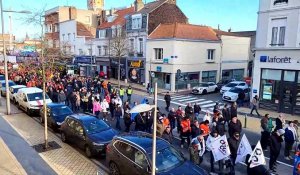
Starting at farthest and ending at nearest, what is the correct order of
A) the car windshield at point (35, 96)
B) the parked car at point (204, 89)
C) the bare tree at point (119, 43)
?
the bare tree at point (119, 43) < the parked car at point (204, 89) < the car windshield at point (35, 96)

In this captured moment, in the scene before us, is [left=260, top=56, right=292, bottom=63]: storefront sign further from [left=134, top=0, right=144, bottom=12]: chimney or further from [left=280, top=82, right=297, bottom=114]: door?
[left=134, top=0, right=144, bottom=12]: chimney

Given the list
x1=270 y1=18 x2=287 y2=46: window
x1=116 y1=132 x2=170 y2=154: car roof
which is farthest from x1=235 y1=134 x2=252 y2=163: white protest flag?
x1=270 y1=18 x2=287 y2=46: window

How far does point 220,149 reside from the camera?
31.5ft

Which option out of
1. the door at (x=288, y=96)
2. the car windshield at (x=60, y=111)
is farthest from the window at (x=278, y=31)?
the car windshield at (x=60, y=111)

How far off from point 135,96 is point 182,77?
675 cm

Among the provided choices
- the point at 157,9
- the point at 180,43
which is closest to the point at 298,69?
the point at 180,43

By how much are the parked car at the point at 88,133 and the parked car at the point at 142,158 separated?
142 cm

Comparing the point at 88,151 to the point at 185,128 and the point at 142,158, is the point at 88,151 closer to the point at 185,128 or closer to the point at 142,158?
the point at 142,158

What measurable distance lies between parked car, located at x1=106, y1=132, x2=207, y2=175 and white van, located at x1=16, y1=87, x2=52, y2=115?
10683 mm

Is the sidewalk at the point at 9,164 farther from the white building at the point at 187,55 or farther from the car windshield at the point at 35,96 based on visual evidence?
the white building at the point at 187,55

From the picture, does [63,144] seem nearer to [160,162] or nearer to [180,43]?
[160,162]

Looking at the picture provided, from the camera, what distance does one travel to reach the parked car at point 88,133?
11023mm

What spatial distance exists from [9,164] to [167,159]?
243 inches

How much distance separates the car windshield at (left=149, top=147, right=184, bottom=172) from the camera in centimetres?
799
